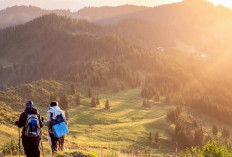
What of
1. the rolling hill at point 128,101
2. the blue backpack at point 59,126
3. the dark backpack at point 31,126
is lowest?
the rolling hill at point 128,101

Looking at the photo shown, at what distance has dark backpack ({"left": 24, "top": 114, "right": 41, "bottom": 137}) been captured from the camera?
46.8 feet

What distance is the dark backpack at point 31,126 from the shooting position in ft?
46.8

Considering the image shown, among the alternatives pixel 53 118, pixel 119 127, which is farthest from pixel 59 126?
pixel 119 127

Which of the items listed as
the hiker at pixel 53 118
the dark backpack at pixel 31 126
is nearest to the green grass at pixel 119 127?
the hiker at pixel 53 118

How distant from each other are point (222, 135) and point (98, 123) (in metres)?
44.6

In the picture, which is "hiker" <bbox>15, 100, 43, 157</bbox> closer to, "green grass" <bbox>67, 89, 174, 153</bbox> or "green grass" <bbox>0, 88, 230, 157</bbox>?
"green grass" <bbox>0, 88, 230, 157</bbox>

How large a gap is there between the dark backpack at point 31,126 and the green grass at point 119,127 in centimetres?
3607

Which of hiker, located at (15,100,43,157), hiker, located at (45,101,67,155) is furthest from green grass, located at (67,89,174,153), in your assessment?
hiker, located at (15,100,43,157)

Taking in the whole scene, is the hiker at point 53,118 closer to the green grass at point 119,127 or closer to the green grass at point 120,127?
the green grass at point 120,127

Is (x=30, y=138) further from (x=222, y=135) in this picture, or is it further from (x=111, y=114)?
(x=222, y=135)

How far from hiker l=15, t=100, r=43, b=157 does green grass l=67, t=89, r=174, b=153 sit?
35539 millimetres

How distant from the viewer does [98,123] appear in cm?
7500

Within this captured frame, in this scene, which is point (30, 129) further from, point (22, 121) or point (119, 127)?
point (119, 127)

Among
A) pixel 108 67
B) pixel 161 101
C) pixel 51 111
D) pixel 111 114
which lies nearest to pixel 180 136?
pixel 111 114
